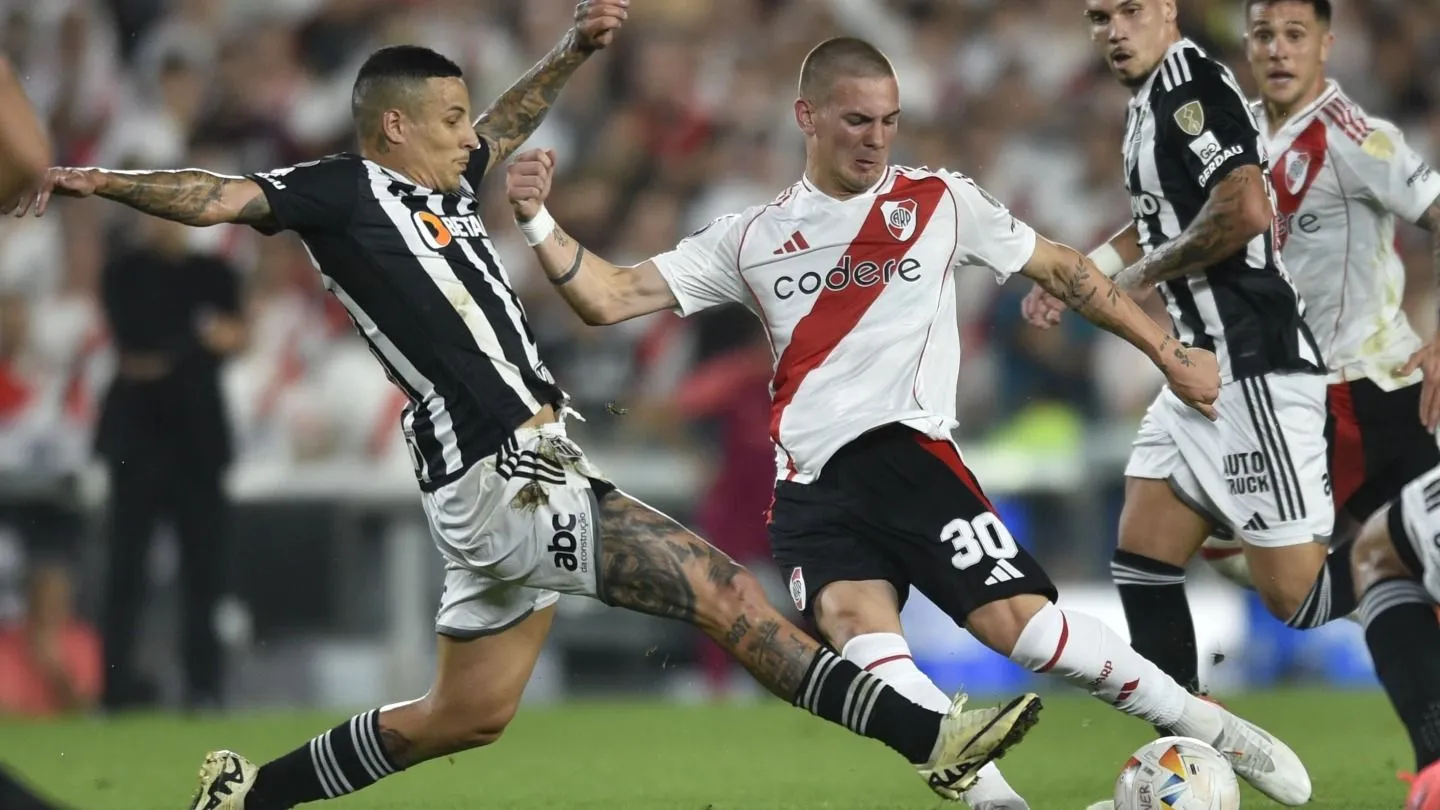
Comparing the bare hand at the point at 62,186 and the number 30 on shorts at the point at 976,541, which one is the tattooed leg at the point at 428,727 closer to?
the number 30 on shorts at the point at 976,541

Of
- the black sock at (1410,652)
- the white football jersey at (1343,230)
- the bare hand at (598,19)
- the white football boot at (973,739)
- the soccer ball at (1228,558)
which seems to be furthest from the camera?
the soccer ball at (1228,558)

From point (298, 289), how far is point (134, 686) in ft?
10.2

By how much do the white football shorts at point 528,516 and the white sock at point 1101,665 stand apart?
4.33 feet

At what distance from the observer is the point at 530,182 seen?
583 cm

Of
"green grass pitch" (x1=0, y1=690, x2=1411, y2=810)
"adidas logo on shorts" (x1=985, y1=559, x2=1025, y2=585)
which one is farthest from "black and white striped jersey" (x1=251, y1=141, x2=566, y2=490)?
"green grass pitch" (x1=0, y1=690, x2=1411, y2=810)

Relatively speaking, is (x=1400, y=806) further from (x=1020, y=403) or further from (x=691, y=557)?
(x=1020, y=403)

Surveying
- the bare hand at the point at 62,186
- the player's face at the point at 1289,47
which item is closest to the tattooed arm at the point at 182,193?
the bare hand at the point at 62,186

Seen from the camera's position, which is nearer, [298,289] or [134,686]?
[134,686]

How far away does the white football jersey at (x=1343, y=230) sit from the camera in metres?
7.30

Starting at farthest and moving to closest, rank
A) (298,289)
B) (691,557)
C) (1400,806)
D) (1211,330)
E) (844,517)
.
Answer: (298,289)
(1211,330)
(1400,806)
(844,517)
(691,557)

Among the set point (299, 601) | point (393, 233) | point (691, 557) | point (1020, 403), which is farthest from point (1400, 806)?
point (299, 601)

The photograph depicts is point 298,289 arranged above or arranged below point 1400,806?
above

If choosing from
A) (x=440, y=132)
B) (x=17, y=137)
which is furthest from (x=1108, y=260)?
(x=17, y=137)

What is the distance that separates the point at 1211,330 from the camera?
276 inches
